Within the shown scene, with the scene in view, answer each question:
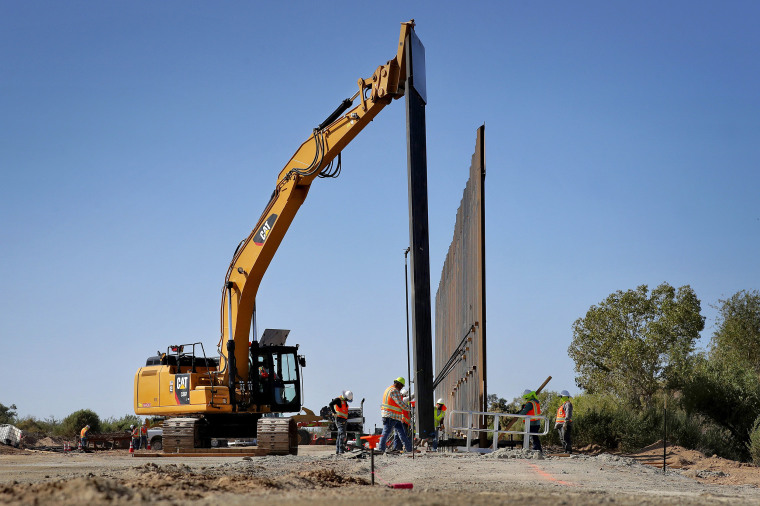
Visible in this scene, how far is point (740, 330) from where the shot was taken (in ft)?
131

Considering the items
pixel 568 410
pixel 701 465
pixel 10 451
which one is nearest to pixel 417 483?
pixel 701 465

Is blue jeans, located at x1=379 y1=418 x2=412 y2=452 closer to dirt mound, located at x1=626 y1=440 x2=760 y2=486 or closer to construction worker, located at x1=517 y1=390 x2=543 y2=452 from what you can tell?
construction worker, located at x1=517 y1=390 x2=543 y2=452

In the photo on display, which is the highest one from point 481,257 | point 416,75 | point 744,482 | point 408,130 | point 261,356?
point 416,75

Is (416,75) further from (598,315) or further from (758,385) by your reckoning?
(598,315)

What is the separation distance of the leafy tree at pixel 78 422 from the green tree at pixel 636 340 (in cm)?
2424

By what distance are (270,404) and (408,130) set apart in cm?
754

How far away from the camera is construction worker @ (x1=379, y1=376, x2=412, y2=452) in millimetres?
15812

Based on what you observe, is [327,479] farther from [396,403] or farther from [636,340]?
[636,340]

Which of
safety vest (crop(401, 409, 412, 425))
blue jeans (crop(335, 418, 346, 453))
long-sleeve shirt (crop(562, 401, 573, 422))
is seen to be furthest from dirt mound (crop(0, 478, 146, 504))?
long-sleeve shirt (crop(562, 401, 573, 422))

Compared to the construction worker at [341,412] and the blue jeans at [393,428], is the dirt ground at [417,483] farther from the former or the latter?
the construction worker at [341,412]

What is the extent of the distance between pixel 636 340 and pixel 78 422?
27.2 meters

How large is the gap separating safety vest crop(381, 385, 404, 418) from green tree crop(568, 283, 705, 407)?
26294 mm

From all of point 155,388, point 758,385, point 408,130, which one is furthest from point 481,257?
point 758,385

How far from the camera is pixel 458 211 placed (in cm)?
2450
